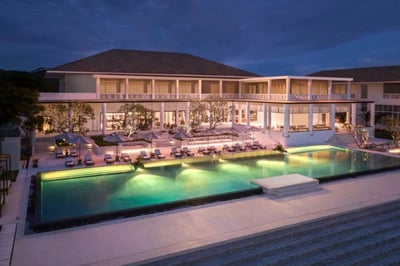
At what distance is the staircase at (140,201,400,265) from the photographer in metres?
9.67

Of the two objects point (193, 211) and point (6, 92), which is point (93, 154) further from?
point (193, 211)

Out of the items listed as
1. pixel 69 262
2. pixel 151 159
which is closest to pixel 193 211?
pixel 69 262

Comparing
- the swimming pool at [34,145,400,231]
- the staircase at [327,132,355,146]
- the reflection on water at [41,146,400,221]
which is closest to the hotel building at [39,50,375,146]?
the staircase at [327,132,355,146]

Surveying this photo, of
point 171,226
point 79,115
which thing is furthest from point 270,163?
point 79,115

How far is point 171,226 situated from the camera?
1161 centimetres

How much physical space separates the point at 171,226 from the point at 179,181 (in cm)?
710

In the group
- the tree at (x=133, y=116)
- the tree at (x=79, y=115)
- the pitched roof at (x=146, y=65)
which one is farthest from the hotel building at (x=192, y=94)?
the tree at (x=133, y=116)

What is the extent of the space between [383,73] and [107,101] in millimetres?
31754

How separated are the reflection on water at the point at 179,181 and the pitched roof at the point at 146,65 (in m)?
16.3

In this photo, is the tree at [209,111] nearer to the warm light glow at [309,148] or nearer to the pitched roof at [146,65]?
the pitched roof at [146,65]

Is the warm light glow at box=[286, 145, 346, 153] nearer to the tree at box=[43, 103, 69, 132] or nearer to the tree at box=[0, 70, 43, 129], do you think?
the tree at box=[43, 103, 69, 132]

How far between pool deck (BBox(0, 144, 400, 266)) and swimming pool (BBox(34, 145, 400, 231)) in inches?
22.0

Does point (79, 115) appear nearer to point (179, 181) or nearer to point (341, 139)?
point (179, 181)

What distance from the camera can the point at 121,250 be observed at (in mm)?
9773
